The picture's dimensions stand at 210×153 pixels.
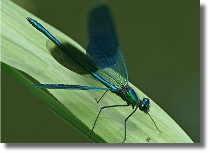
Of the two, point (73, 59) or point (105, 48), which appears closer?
point (73, 59)

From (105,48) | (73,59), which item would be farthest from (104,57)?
(73,59)

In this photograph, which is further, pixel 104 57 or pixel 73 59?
pixel 104 57

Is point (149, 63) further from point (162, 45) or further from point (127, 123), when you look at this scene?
point (127, 123)

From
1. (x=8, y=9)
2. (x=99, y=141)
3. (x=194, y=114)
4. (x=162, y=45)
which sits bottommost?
(x=194, y=114)

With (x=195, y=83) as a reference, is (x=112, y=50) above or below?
above

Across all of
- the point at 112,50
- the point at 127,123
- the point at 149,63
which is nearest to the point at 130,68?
the point at 149,63

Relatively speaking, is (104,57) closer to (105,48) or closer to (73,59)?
(105,48)

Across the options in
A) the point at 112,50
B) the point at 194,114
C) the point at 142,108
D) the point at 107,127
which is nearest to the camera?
the point at 107,127

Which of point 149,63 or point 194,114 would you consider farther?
point 149,63
